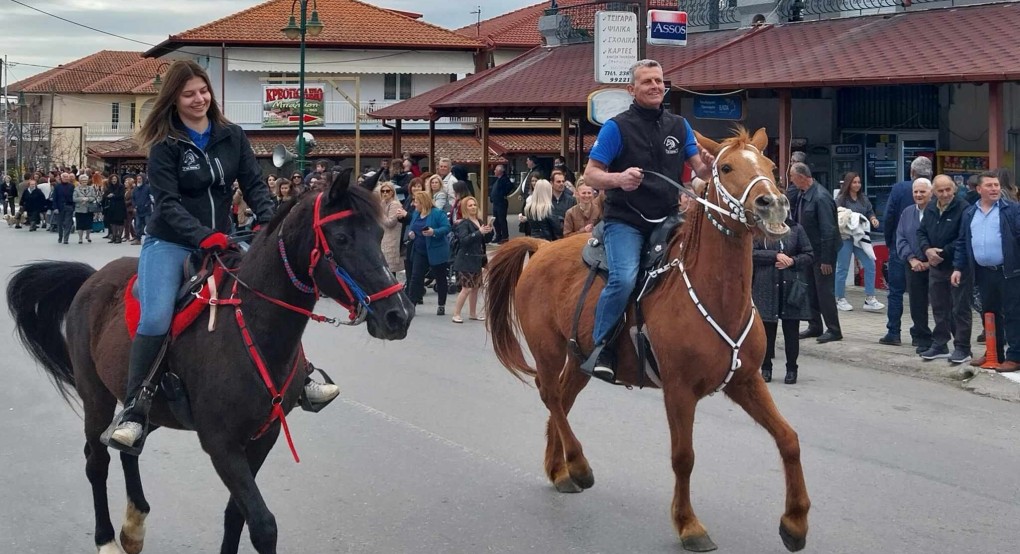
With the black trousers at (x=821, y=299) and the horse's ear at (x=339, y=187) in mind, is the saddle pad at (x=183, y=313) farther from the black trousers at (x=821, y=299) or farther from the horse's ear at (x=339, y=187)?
the black trousers at (x=821, y=299)

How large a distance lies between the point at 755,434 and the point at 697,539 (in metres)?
3.11

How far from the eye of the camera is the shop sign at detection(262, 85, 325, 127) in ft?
173

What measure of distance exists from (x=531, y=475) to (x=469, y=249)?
351 inches

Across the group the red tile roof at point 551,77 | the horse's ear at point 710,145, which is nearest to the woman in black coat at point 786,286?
the horse's ear at point 710,145

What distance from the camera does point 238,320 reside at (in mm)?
5355

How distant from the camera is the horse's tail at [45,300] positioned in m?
6.83

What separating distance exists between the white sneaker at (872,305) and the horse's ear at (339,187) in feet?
41.9

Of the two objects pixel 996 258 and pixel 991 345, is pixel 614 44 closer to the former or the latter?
pixel 996 258

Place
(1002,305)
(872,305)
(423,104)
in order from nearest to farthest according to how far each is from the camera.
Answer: (1002,305), (872,305), (423,104)

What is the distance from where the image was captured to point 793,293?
11555mm

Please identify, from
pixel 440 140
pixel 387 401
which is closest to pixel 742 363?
pixel 387 401

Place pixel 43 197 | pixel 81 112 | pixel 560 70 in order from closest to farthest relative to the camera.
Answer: pixel 560 70
pixel 43 197
pixel 81 112

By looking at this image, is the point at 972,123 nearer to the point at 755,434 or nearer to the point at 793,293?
the point at 793,293

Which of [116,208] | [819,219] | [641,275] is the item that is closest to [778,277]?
[819,219]
